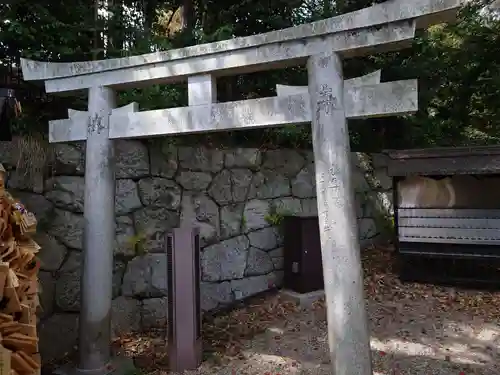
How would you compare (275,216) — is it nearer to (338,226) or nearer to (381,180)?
(381,180)

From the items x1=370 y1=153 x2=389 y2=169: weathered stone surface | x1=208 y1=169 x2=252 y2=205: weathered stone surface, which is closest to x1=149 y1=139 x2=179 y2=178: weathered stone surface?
x1=208 y1=169 x2=252 y2=205: weathered stone surface

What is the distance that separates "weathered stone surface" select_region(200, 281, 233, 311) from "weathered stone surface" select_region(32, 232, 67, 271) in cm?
169

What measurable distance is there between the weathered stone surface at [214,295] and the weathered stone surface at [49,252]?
169cm

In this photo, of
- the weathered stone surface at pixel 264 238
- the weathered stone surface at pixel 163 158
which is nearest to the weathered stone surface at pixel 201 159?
the weathered stone surface at pixel 163 158

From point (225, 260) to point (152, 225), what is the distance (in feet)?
3.65

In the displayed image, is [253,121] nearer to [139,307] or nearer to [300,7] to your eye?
[139,307]

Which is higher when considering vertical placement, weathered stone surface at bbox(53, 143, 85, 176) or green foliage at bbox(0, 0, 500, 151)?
green foliage at bbox(0, 0, 500, 151)

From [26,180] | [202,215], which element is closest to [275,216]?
[202,215]

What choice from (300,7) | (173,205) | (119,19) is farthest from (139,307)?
(300,7)

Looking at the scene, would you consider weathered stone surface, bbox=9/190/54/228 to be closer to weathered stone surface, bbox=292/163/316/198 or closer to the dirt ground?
the dirt ground

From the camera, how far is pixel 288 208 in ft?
20.6

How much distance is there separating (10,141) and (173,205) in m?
1.83

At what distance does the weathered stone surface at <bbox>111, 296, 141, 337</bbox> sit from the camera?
15.0ft

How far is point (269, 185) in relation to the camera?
6.11m
